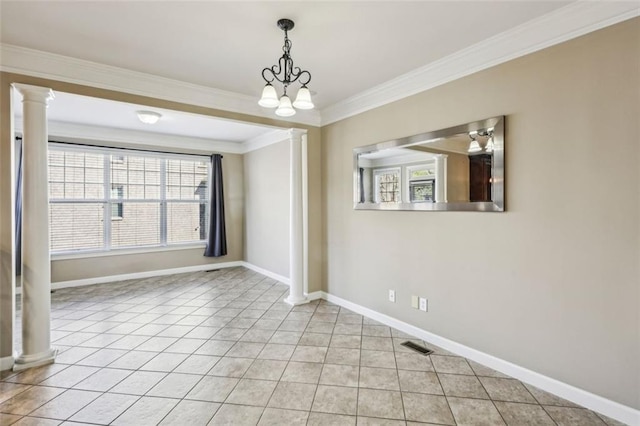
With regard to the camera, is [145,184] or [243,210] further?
[243,210]

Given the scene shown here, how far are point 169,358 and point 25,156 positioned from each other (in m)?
2.12

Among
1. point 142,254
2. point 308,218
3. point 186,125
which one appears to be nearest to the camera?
point 308,218

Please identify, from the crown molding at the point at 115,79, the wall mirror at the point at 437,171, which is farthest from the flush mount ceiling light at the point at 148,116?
the wall mirror at the point at 437,171

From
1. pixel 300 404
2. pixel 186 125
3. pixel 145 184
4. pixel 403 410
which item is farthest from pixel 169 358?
pixel 145 184

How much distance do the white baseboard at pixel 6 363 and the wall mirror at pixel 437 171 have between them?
3511mm

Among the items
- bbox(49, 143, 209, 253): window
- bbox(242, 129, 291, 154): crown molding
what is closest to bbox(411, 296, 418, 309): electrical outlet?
bbox(242, 129, 291, 154): crown molding

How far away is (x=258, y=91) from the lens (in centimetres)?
345

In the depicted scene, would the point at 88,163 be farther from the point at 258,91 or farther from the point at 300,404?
the point at 300,404

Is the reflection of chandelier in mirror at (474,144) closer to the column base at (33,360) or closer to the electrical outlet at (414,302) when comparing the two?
the electrical outlet at (414,302)

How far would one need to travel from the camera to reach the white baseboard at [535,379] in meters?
1.88

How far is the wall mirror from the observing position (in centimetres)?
247

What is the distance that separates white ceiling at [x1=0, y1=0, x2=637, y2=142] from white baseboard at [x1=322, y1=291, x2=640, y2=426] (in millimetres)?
2438

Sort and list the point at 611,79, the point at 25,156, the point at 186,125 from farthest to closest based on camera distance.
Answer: the point at 186,125 < the point at 25,156 < the point at 611,79

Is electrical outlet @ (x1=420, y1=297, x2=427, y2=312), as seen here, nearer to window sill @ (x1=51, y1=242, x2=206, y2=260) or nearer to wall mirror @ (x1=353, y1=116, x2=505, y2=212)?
wall mirror @ (x1=353, y1=116, x2=505, y2=212)
